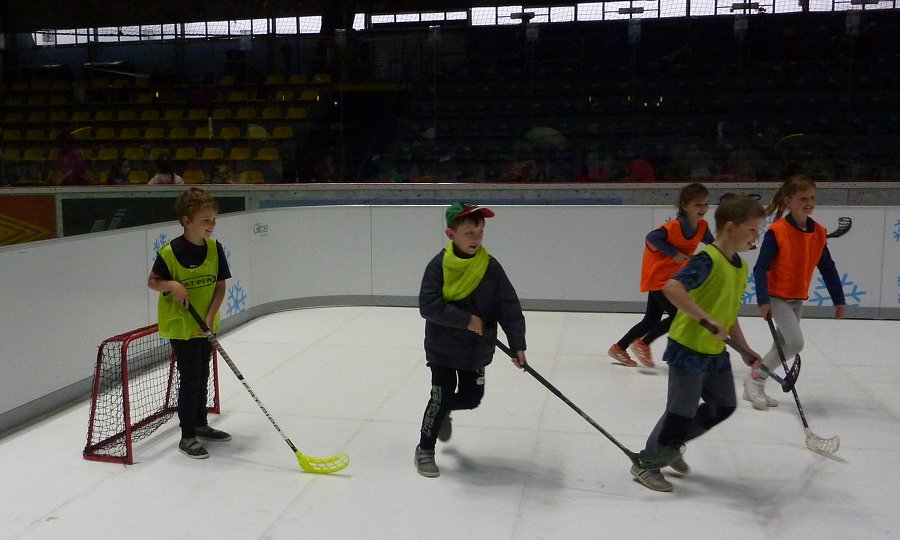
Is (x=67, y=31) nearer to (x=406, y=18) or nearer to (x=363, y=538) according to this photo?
(x=406, y=18)

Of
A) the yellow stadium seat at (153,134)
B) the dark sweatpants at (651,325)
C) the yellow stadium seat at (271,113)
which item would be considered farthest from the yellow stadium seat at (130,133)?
the dark sweatpants at (651,325)

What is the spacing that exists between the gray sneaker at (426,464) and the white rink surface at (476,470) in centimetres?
6

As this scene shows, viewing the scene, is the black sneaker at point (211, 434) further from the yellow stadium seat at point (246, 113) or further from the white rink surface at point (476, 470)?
the yellow stadium seat at point (246, 113)

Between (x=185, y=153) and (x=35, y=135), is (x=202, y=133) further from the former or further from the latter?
(x=35, y=135)

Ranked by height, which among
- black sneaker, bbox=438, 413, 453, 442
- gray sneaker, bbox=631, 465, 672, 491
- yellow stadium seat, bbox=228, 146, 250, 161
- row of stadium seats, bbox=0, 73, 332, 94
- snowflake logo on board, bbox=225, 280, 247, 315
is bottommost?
gray sneaker, bbox=631, 465, 672, 491

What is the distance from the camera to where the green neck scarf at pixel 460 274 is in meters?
3.84

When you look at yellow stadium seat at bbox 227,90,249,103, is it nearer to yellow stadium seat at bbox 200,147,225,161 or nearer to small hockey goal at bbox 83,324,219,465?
yellow stadium seat at bbox 200,147,225,161

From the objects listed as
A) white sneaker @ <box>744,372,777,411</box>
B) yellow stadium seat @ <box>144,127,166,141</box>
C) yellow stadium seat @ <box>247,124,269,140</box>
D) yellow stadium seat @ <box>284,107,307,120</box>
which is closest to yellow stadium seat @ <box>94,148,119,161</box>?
yellow stadium seat @ <box>144,127,166,141</box>

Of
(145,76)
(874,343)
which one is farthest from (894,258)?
(145,76)

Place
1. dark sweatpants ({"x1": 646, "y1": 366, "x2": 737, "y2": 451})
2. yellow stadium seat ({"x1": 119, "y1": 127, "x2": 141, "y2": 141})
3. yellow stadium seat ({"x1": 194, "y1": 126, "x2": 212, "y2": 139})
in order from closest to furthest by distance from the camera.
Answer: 1. dark sweatpants ({"x1": 646, "y1": 366, "x2": 737, "y2": 451})
2. yellow stadium seat ({"x1": 194, "y1": 126, "x2": 212, "y2": 139})
3. yellow stadium seat ({"x1": 119, "y1": 127, "x2": 141, "y2": 141})

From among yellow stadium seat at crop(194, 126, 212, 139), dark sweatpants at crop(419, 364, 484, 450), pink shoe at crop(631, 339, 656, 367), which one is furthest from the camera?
yellow stadium seat at crop(194, 126, 212, 139)

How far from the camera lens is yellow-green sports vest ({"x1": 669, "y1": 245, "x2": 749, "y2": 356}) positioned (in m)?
3.58

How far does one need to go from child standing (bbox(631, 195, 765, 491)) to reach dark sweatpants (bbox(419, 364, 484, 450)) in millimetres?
841

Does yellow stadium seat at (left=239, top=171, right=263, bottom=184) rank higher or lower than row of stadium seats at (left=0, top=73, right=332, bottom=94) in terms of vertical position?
lower
